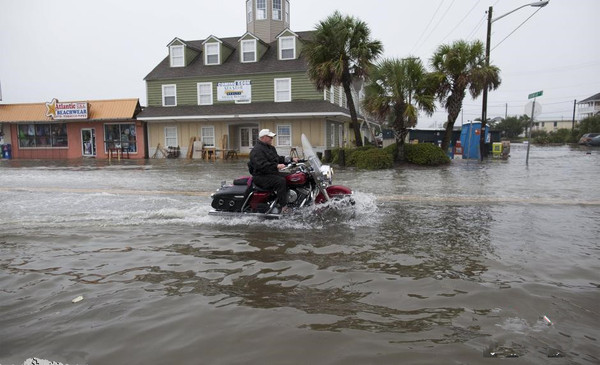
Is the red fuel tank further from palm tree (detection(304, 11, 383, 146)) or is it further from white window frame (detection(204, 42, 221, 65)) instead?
white window frame (detection(204, 42, 221, 65))

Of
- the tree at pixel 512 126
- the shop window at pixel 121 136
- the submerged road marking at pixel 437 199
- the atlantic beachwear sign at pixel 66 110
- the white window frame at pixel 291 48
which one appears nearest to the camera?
the submerged road marking at pixel 437 199

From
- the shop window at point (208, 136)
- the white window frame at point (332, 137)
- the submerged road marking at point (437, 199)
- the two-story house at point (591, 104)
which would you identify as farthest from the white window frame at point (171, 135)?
the two-story house at point (591, 104)

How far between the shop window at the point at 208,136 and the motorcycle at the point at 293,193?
22444mm

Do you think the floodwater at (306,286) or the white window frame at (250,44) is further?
the white window frame at (250,44)

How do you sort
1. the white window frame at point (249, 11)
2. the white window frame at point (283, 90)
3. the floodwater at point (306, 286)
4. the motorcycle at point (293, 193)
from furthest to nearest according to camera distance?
1. the white window frame at point (249, 11)
2. the white window frame at point (283, 90)
3. the motorcycle at point (293, 193)
4. the floodwater at point (306, 286)

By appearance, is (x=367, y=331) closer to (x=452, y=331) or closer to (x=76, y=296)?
(x=452, y=331)

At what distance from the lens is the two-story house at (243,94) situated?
1082 inches

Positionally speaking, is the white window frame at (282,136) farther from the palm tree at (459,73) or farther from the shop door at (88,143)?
the shop door at (88,143)

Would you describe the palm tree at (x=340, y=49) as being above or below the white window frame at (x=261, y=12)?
below

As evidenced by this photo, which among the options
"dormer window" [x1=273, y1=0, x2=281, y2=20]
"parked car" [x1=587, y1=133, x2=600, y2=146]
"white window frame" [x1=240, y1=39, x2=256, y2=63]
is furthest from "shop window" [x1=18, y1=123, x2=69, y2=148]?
"parked car" [x1=587, y1=133, x2=600, y2=146]

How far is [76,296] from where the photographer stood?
14.5ft

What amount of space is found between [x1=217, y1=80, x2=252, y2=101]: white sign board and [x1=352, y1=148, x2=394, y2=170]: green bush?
11.7m

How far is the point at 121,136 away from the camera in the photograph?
1247 inches

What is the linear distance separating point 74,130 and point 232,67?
13.3m
